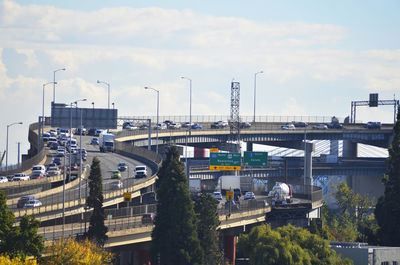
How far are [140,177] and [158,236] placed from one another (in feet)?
168

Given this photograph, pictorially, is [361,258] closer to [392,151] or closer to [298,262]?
[298,262]

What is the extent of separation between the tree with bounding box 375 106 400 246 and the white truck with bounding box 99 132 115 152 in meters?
72.0

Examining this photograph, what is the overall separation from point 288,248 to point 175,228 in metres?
10.3

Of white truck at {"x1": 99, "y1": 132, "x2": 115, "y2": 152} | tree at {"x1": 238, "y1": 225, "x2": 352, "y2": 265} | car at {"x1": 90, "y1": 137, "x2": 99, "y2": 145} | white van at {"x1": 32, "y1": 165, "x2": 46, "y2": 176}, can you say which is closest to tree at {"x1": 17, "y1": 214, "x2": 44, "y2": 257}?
tree at {"x1": 238, "y1": 225, "x2": 352, "y2": 265}

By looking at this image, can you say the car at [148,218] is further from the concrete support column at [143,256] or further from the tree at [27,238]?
the tree at [27,238]

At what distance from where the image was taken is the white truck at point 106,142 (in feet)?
554

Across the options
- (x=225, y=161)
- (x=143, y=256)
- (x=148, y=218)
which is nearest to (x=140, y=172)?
(x=225, y=161)

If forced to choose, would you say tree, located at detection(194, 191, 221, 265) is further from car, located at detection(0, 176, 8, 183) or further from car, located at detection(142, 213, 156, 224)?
car, located at detection(0, 176, 8, 183)

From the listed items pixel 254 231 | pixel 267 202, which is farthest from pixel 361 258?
pixel 267 202

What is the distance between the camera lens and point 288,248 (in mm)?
83688

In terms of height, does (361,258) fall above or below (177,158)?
below

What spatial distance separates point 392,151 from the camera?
356 feet

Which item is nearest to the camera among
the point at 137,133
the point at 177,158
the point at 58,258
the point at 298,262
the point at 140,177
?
the point at 58,258

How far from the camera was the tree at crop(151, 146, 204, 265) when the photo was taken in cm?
8306
